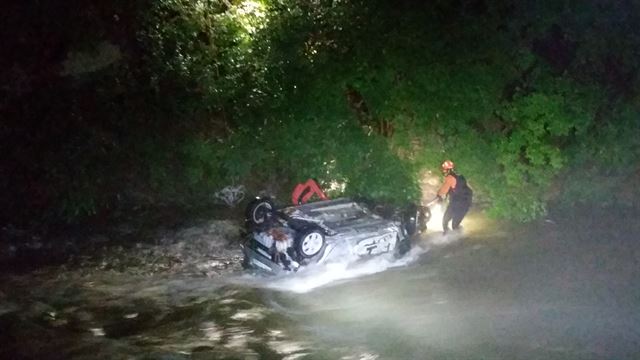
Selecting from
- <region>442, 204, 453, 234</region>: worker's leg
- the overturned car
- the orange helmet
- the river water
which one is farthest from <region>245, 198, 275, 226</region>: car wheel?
the orange helmet

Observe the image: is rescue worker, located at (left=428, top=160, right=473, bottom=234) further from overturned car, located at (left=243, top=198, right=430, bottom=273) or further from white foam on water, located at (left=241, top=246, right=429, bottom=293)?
white foam on water, located at (left=241, top=246, right=429, bottom=293)

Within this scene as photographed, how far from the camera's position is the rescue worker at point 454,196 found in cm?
1268

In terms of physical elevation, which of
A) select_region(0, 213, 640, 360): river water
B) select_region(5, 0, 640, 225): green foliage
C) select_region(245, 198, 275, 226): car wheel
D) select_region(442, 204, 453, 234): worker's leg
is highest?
select_region(5, 0, 640, 225): green foliage

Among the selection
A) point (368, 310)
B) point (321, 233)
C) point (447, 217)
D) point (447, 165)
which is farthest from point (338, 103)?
point (368, 310)

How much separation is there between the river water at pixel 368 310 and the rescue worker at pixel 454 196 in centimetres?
51

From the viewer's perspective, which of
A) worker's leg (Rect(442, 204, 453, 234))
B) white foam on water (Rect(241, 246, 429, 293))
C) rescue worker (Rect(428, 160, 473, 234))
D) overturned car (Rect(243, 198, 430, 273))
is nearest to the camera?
white foam on water (Rect(241, 246, 429, 293))

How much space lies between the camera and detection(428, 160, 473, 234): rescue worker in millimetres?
12680

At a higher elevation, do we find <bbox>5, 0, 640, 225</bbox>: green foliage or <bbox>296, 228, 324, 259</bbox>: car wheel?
<bbox>5, 0, 640, 225</bbox>: green foliage

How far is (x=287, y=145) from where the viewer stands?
14.2 meters

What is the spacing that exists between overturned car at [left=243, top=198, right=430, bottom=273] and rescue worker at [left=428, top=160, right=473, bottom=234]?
788mm

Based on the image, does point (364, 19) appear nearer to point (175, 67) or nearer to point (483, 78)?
point (483, 78)

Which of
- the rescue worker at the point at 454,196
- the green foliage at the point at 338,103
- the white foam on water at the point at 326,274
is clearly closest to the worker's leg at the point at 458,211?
the rescue worker at the point at 454,196

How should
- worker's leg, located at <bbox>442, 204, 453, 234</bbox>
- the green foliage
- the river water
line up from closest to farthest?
the river water → worker's leg, located at <bbox>442, 204, 453, 234</bbox> → the green foliage

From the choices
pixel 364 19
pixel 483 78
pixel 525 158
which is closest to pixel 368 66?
pixel 364 19
